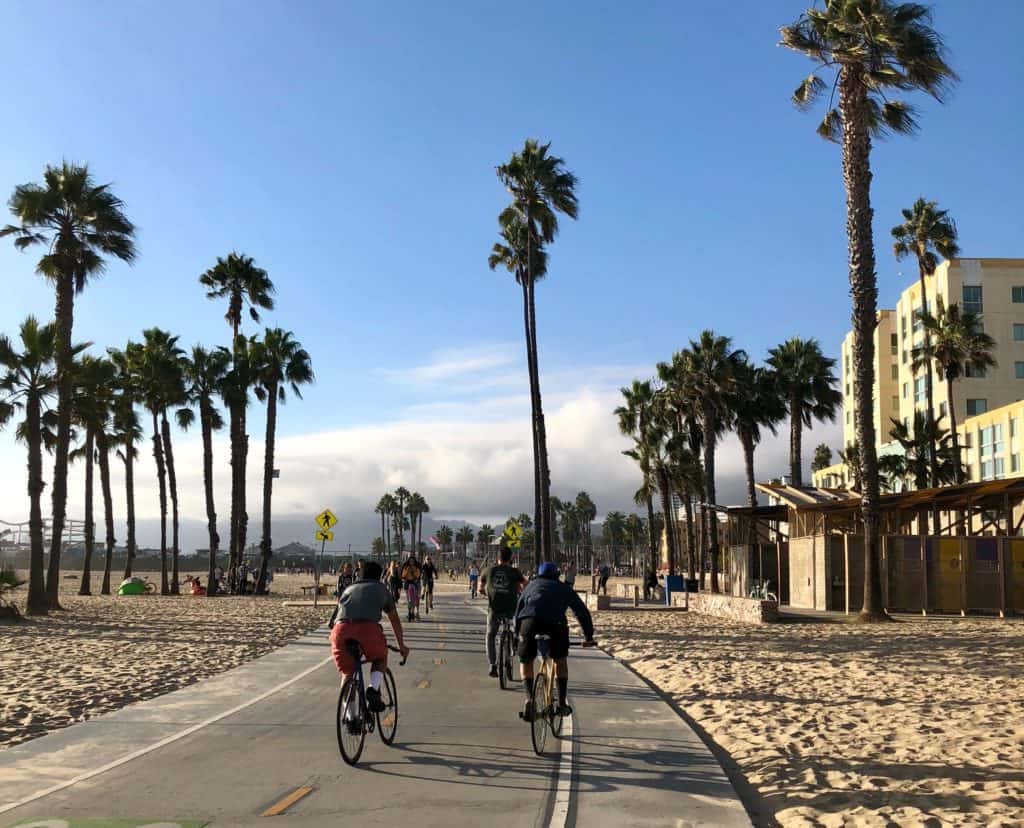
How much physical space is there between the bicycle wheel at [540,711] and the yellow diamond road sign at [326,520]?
90.2 ft

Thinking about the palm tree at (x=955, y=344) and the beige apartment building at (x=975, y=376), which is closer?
the palm tree at (x=955, y=344)

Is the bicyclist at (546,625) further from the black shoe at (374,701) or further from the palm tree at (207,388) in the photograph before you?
the palm tree at (207,388)

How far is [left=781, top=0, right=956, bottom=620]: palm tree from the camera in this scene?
26578 millimetres

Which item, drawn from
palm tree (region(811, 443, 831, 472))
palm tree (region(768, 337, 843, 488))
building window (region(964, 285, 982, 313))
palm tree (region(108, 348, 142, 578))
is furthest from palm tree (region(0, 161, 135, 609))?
palm tree (region(811, 443, 831, 472))

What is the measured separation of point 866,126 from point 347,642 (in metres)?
23.3

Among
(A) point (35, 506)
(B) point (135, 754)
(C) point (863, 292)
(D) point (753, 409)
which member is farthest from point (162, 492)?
(B) point (135, 754)

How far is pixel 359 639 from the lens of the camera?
29.7 ft

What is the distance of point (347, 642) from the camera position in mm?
9016

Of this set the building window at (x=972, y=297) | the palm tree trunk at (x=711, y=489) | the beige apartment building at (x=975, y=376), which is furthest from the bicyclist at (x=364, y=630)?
the building window at (x=972, y=297)

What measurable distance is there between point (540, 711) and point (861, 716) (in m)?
4.62

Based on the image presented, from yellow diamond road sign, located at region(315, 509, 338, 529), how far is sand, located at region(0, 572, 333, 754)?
118 inches

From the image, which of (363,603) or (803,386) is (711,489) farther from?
(363,603)

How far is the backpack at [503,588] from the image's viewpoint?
1432 centimetres

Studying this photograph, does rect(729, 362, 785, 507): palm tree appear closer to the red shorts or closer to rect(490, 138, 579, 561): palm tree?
rect(490, 138, 579, 561): palm tree
